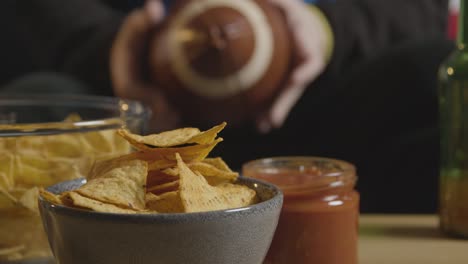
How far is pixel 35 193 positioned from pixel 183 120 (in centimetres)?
84

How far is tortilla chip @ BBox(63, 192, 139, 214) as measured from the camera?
21.2 inches

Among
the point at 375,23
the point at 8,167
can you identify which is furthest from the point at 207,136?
the point at 375,23

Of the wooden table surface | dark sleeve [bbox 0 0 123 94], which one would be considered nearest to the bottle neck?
the wooden table surface

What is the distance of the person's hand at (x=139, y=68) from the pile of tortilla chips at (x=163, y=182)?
89cm

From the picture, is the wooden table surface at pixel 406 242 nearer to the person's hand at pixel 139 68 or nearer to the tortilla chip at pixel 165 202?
the tortilla chip at pixel 165 202

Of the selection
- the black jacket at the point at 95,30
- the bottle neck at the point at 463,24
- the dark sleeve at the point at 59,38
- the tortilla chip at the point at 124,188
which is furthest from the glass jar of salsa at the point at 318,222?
the dark sleeve at the point at 59,38

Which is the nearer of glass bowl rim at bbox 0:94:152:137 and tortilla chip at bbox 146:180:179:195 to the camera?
tortilla chip at bbox 146:180:179:195

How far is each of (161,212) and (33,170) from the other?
8.8 inches

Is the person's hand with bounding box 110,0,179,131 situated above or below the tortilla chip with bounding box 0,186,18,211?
above

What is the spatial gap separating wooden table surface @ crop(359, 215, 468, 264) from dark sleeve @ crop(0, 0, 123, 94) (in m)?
1.07

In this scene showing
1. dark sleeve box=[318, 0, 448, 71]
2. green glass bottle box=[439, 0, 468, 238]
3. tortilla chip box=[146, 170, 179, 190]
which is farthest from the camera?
dark sleeve box=[318, 0, 448, 71]

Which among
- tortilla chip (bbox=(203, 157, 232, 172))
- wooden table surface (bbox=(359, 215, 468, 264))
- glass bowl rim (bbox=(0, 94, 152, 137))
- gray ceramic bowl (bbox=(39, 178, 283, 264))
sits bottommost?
wooden table surface (bbox=(359, 215, 468, 264))

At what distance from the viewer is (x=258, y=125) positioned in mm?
1625

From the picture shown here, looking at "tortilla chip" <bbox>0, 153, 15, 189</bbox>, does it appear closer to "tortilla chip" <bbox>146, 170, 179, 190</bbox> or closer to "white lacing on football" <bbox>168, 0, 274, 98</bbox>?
"tortilla chip" <bbox>146, 170, 179, 190</bbox>
